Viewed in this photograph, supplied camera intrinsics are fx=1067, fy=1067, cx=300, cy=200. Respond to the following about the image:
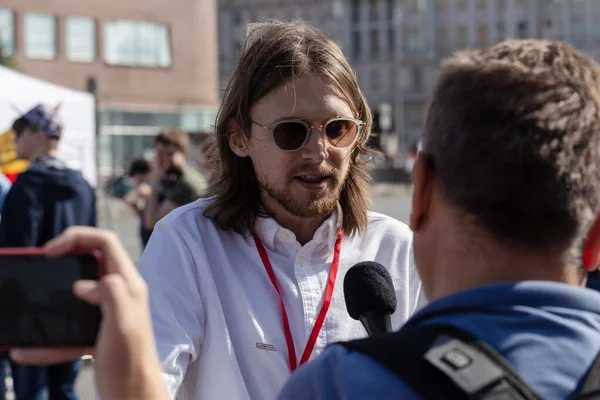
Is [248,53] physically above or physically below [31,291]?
above

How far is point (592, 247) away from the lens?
5.21 ft

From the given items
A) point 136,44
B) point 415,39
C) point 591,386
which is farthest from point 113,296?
point 415,39

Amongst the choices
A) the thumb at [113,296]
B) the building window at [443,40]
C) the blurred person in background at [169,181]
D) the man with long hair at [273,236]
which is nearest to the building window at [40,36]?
the blurred person in background at [169,181]

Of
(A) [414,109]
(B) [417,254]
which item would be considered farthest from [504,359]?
(A) [414,109]

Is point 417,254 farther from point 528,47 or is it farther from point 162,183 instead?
point 162,183

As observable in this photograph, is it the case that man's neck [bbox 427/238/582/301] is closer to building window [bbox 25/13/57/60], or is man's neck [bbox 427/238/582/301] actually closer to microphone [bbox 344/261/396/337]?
microphone [bbox 344/261/396/337]

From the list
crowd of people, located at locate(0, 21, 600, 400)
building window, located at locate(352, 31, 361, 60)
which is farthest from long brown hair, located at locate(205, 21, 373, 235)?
building window, located at locate(352, 31, 361, 60)

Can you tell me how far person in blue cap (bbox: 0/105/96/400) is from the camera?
251 inches

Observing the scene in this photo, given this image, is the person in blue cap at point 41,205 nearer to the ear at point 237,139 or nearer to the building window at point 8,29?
the ear at point 237,139

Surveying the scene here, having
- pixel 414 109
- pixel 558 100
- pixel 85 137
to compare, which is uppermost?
pixel 558 100

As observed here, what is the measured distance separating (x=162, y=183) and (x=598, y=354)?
692 centimetres

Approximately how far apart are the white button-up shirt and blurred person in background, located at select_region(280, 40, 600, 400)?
1051 millimetres

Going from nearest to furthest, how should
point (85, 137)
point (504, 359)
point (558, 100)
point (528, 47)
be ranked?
1. point (504, 359)
2. point (558, 100)
3. point (528, 47)
4. point (85, 137)

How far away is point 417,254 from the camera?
1.68m
